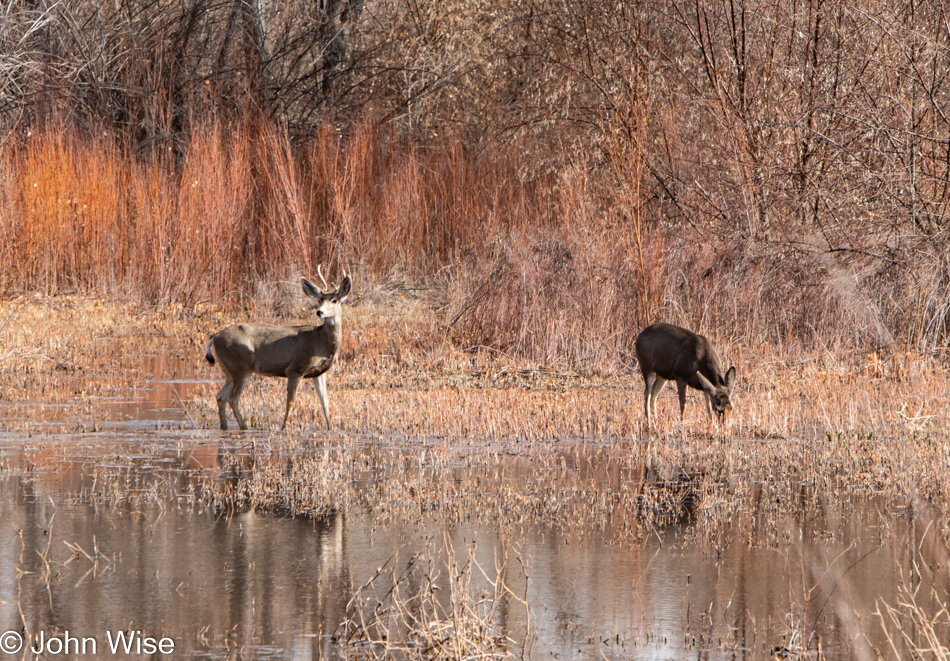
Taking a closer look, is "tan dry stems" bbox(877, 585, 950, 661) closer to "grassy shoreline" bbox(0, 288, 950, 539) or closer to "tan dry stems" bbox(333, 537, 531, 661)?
"tan dry stems" bbox(333, 537, 531, 661)

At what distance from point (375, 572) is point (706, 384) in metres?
5.30

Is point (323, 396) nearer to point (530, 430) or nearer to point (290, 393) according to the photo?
point (290, 393)

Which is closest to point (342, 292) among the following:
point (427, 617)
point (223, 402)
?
point (223, 402)

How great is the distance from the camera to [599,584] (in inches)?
246

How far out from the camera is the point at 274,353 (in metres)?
11.4

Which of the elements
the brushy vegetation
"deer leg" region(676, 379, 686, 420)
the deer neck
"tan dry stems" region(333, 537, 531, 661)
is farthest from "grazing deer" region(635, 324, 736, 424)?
"tan dry stems" region(333, 537, 531, 661)

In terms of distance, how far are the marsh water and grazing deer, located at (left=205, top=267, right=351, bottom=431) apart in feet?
8.25

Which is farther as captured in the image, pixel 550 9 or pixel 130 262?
pixel 550 9

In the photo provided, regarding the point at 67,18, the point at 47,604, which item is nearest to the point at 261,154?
the point at 67,18

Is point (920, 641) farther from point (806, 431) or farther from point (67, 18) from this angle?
point (67, 18)

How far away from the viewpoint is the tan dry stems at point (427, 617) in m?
4.94

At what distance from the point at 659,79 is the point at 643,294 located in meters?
4.82

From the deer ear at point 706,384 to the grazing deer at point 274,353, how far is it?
3.28 m

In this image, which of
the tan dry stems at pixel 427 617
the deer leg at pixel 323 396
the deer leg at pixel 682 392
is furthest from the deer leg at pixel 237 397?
the tan dry stems at pixel 427 617
